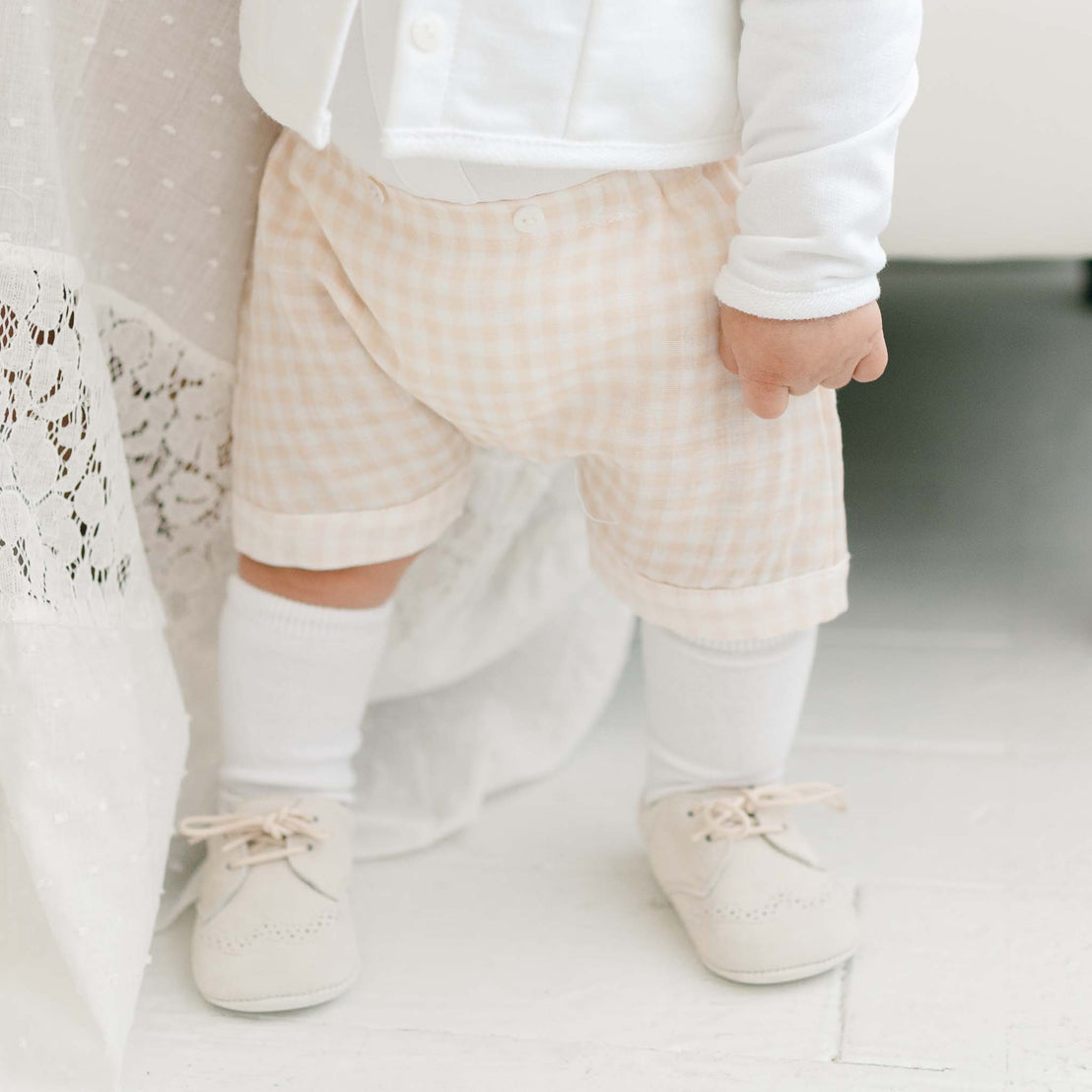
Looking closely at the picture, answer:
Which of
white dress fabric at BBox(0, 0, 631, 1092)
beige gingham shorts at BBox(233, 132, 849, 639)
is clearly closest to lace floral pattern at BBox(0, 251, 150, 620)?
white dress fabric at BBox(0, 0, 631, 1092)

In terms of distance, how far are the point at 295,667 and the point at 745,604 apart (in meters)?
0.25

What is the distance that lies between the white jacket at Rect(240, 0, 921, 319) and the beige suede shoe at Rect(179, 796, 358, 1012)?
1.25 ft

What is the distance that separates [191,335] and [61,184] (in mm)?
147

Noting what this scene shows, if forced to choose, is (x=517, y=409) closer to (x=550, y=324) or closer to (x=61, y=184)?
(x=550, y=324)

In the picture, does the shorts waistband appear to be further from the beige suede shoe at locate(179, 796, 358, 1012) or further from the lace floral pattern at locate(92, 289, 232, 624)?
the beige suede shoe at locate(179, 796, 358, 1012)

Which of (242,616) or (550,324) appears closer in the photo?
(550,324)

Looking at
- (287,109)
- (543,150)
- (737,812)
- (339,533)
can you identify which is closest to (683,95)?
(543,150)

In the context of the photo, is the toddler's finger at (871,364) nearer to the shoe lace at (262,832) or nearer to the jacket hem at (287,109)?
the jacket hem at (287,109)

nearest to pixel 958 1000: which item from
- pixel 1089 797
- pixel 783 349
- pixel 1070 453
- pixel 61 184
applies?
pixel 1089 797

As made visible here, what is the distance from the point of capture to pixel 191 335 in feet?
2.48

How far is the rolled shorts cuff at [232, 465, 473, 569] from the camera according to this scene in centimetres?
72

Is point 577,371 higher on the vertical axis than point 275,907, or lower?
higher

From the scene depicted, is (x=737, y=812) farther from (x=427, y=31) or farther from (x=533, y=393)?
(x=427, y=31)

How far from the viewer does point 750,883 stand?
2.44 feet
